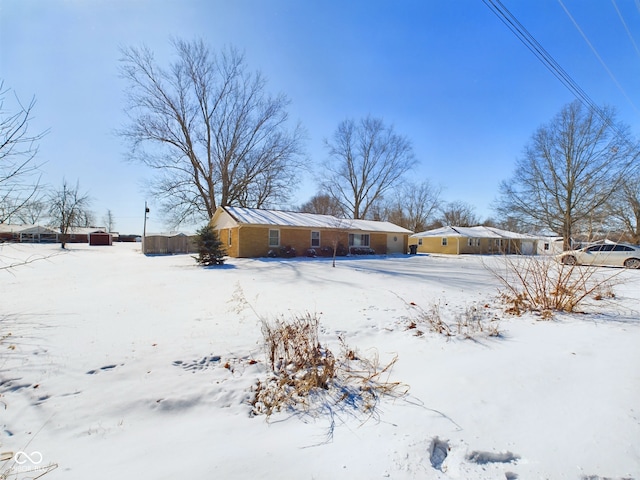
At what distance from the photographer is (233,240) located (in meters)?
19.5

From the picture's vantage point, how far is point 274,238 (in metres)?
19.6

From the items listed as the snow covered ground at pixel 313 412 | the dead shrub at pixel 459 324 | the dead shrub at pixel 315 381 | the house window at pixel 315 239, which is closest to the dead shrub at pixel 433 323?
the dead shrub at pixel 459 324

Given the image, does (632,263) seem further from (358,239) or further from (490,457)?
(490,457)

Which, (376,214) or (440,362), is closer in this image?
(440,362)

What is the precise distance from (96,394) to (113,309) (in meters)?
3.50

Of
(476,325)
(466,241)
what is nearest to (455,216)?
(466,241)

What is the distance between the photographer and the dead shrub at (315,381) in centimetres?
265

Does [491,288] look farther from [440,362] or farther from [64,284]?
[64,284]

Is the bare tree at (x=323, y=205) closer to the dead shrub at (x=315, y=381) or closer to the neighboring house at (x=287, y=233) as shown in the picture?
the neighboring house at (x=287, y=233)

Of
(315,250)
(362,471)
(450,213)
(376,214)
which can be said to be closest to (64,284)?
(362,471)

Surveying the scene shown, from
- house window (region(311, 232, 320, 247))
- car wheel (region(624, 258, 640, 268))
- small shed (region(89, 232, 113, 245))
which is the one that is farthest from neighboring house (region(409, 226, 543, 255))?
small shed (region(89, 232, 113, 245))

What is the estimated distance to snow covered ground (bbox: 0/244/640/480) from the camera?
1867 mm

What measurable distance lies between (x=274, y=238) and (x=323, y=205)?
26.4 m

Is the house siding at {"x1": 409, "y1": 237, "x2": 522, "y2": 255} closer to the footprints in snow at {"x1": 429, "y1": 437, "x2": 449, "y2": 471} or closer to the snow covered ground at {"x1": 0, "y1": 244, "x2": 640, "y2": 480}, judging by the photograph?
the snow covered ground at {"x1": 0, "y1": 244, "x2": 640, "y2": 480}
